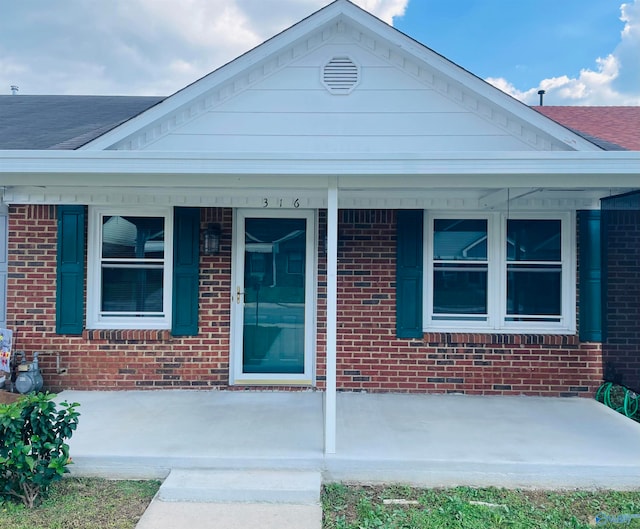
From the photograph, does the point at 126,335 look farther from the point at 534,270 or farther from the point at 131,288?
the point at 534,270

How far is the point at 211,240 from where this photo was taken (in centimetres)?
543

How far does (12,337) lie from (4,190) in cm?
168

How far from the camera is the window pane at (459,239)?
558 cm

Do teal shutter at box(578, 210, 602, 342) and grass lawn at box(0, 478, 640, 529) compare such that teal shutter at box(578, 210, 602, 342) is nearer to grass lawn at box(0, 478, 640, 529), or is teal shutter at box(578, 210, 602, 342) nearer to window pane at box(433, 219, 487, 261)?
Answer: window pane at box(433, 219, 487, 261)

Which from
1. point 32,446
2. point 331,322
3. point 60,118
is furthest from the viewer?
point 60,118

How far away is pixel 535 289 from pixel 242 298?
3534mm

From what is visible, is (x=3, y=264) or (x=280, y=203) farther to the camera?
(x=3, y=264)

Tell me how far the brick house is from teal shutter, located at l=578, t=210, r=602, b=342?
0.02m

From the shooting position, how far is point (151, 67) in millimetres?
15289

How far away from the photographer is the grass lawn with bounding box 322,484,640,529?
10.0 feet

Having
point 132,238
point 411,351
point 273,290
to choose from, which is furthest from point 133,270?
point 411,351

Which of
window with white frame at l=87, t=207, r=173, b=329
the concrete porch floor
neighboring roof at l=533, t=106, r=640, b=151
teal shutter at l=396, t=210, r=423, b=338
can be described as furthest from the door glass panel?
neighboring roof at l=533, t=106, r=640, b=151

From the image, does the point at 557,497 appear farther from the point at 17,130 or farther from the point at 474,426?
the point at 17,130

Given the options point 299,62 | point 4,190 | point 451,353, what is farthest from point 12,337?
point 451,353
